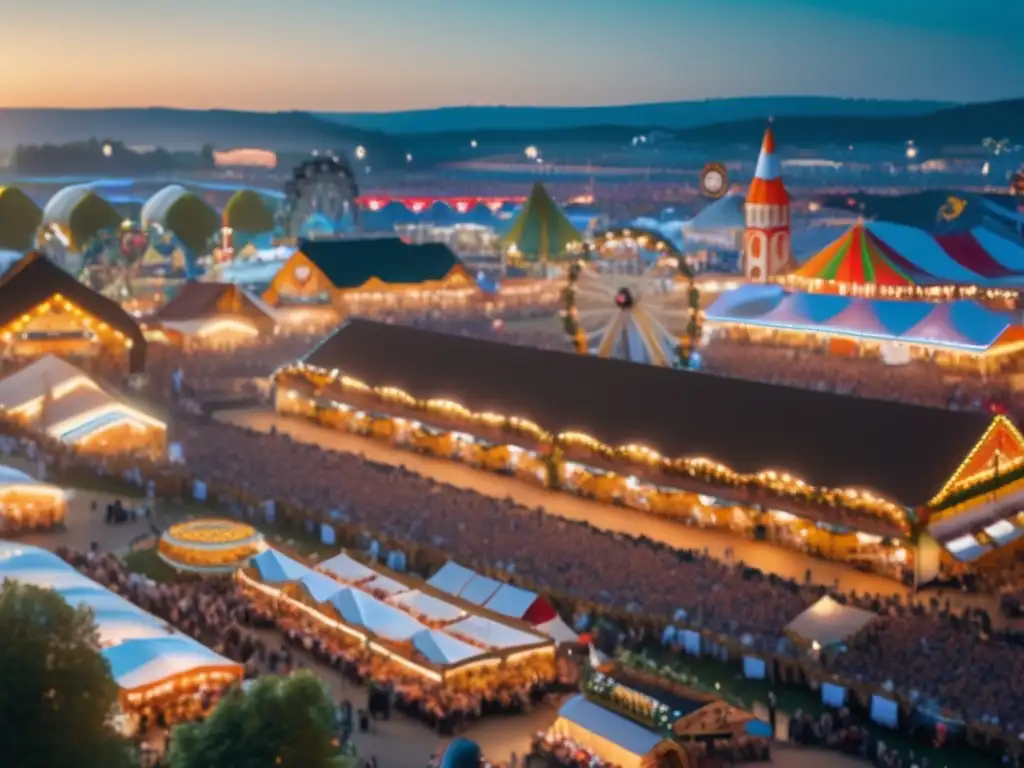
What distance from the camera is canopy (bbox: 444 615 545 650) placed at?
15141 mm

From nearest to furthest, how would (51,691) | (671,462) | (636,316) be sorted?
1. (51,691)
2. (671,462)
3. (636,316)

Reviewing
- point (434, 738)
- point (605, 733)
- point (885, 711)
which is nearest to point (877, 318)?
point (885, 711)

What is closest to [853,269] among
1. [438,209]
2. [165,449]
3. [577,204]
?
[165,449]

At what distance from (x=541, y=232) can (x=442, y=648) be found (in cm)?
4407

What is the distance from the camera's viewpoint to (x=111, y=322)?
33.3 m

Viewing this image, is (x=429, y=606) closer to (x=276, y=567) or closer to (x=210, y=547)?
(x=276, y=567)

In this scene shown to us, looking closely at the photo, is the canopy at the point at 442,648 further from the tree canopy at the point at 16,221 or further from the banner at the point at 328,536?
the tree canopy at the point at 16,221

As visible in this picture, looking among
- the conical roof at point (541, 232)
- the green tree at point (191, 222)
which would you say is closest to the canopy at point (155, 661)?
the conical roof at point (541, 232)

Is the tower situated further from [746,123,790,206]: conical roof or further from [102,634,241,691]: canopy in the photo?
[102,634,241,691]: canopy

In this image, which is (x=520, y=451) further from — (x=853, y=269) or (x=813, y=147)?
(x=813, y=147)

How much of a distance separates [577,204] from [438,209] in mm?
21331

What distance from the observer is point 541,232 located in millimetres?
58062

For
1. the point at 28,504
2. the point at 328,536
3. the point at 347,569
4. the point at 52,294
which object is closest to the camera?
the point at 347,569

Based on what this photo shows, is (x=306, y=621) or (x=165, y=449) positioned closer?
(x=306, y=621)
